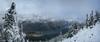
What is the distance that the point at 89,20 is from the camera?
13.5 ft

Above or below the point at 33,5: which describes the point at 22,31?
below

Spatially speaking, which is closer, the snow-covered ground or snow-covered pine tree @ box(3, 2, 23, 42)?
snow-covered pine tree @ box(3, 2, 23, 42)

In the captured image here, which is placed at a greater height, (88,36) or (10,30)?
(10,30)

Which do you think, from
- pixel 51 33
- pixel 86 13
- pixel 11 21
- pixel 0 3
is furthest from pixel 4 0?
pixel 86 13

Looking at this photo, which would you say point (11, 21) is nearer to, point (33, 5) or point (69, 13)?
point (33, 5)

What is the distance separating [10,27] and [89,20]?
102 cm

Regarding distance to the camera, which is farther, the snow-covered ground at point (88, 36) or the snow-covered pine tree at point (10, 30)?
the snow-covered ground at point (88, 36)

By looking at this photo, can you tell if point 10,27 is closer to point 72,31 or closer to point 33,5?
point 33,5

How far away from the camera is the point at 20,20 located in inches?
156

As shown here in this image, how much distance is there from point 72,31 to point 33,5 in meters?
0.60

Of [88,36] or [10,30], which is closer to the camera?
[10,30]

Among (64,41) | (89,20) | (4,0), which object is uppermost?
(4,0)

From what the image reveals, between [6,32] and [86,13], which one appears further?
[86,13]

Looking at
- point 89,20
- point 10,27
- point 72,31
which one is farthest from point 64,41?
point 10,27
